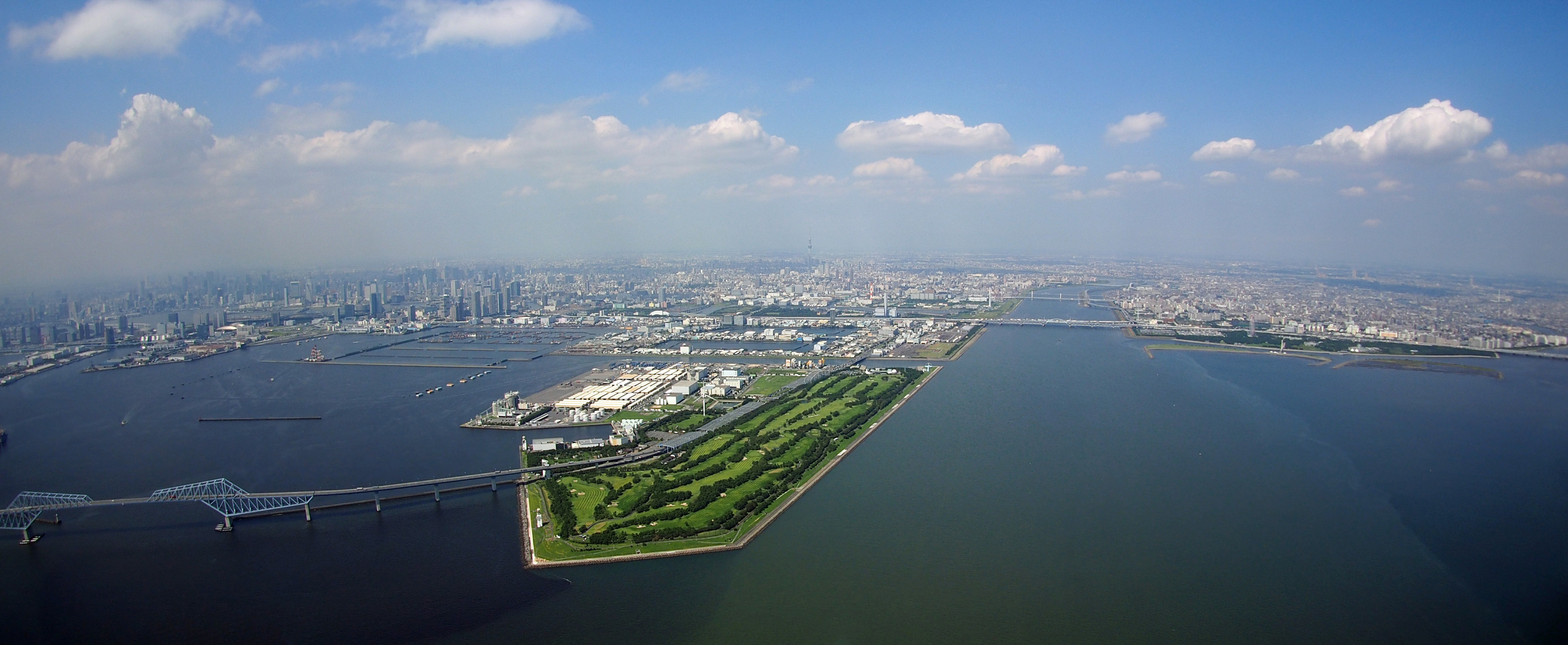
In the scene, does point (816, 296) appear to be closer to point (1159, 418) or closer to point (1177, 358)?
point (1177, 358)

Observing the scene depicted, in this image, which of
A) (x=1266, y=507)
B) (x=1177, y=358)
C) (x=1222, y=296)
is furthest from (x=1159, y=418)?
(x=1222, y=296)

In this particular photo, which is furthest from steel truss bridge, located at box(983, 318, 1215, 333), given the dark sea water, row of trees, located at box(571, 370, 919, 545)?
row of trees, located at box(571, 370, 919, 545)

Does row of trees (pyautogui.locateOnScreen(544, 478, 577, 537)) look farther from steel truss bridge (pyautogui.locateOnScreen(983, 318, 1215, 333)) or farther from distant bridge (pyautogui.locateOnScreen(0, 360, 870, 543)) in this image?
steel truss bridge (pyautogui.locateOnScreen(983, 318, 1215, 333))

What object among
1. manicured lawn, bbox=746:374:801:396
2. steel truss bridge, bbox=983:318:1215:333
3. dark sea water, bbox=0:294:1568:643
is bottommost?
dark sea water, bbox=0:294:1568:643

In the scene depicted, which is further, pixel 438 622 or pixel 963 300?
pixel 963 300

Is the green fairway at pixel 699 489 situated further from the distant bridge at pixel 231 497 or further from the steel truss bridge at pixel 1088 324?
the steel truss bridge at pixel 1088 324

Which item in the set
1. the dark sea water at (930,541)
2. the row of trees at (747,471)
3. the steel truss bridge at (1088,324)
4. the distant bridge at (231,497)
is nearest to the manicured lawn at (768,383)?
the row of trees at (747,471)
